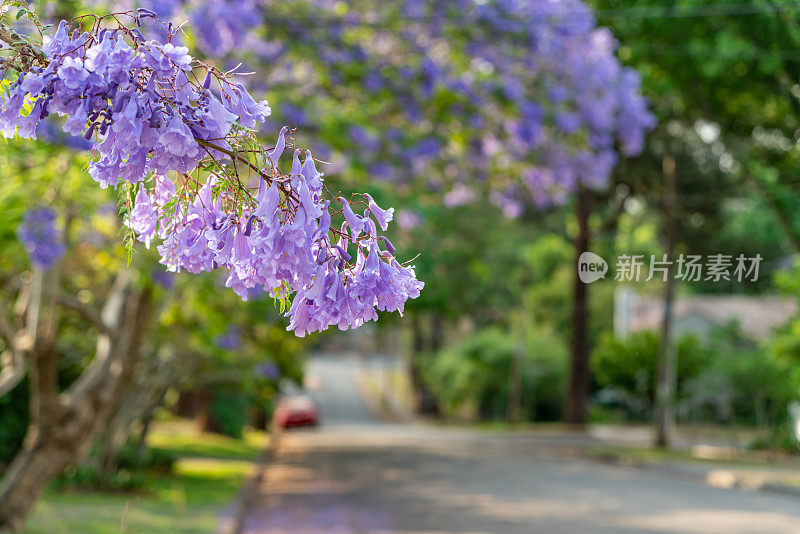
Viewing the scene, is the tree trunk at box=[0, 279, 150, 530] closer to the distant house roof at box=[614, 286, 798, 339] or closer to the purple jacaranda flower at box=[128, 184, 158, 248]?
the purple jacaranda flower at box=[128, 184, 158, 248]

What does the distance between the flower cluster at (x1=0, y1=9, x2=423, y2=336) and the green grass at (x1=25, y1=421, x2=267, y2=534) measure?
10.8 ft

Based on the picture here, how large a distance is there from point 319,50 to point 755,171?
1464 cm

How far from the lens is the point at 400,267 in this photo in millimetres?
2289

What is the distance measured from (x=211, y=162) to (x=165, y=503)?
1165 cm

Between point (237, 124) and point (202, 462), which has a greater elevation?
point (237, 124)

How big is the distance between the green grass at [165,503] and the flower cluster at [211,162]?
3.30 m

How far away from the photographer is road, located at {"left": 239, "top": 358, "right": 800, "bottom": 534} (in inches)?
453

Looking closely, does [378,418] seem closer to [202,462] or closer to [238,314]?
[202,462]

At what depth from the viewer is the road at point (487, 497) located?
11.5m

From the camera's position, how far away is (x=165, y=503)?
13086 mm

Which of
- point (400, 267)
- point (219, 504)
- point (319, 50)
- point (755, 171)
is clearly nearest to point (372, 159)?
point (319, 50)

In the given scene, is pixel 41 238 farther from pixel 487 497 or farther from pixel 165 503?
pixel 487 497

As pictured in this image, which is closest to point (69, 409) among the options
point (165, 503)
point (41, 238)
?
point (41, 238)

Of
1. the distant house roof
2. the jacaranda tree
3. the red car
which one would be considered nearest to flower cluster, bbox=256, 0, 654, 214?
the jacaranda tree
